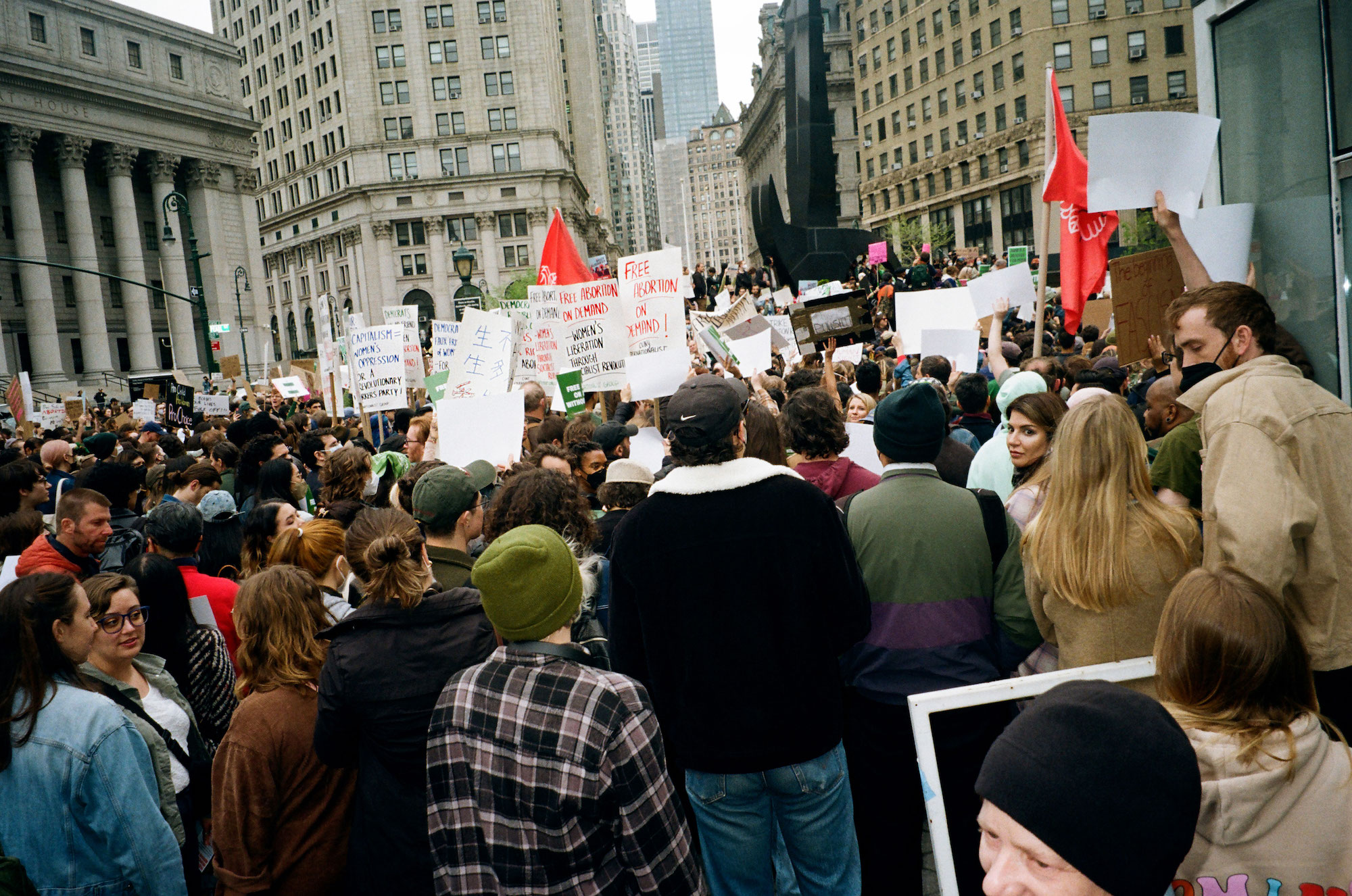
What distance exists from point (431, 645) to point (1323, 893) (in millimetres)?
2414

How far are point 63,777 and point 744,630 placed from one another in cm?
214

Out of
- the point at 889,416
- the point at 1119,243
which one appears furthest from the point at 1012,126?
the point at 889,416

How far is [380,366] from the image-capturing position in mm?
10359

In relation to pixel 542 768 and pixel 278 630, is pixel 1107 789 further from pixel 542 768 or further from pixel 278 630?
pixel 278 630

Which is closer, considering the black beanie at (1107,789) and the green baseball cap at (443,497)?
the black beanie at (1107,789)

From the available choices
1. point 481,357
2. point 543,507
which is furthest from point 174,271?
point 543,507

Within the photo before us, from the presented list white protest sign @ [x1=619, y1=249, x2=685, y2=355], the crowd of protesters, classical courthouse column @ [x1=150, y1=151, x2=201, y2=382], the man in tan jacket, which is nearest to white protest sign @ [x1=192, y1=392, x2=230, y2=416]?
white protest sign @ [x1=619, y1=249, x2=685, y2=355]

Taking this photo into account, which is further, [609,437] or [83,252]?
[83,252]

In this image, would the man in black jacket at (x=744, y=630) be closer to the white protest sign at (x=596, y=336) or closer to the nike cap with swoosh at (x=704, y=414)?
the nike cap with swoosh at (x=704, y=414)

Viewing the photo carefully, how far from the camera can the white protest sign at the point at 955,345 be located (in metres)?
8.38

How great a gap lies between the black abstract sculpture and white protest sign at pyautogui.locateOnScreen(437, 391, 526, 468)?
14652 millimetres

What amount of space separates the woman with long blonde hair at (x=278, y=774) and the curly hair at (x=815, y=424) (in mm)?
2321

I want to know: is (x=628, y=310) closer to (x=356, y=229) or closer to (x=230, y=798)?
(x=230, y=798)

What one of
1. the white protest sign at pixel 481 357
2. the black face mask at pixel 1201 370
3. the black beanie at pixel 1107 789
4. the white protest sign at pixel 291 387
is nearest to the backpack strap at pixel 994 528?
the black face mask at pixel 1201 370
